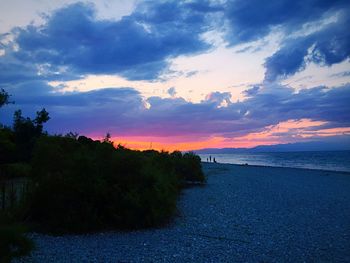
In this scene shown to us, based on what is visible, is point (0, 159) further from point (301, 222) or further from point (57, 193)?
point (301, 222)

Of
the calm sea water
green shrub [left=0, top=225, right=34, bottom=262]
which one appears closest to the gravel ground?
green shrub [left=0, top=225, right=34, bottom=262]

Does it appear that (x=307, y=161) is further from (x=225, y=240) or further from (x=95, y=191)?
(x=95, y=191)

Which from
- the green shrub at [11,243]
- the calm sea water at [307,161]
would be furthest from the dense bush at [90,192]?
the calm sea water at [307,161]

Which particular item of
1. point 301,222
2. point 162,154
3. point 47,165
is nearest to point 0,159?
point 162,154

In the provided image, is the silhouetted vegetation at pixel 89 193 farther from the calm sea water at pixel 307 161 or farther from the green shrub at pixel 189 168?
the calm sea water at pixel 307 161

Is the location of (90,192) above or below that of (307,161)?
below

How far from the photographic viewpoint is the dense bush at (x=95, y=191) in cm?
1002

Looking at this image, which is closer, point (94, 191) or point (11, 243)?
point (11, 243)

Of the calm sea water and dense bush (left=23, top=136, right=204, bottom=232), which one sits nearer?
dense bush (left=23, top=136, right=204, bottom=232)

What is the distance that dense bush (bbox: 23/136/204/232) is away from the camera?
1002 cm

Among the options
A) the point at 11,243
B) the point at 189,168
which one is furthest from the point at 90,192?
the point at 189,168

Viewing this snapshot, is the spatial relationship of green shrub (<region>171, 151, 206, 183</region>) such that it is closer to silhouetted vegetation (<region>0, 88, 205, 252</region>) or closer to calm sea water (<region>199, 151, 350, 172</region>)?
silhouetted vegetation (<region>0, 88, 205, 252</region>)

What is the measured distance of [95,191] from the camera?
1013 centimetres

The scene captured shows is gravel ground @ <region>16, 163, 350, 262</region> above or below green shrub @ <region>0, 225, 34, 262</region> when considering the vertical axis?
below
